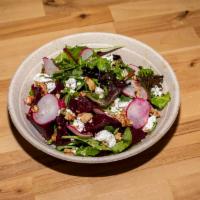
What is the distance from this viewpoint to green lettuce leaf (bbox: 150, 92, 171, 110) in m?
0.91

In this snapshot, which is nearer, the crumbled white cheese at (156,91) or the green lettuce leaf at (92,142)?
the green lettuce leaf at (92,142)

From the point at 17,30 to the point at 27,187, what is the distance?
615 millimetres

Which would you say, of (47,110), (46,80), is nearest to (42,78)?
(46,80)

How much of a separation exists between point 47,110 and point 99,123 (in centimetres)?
13

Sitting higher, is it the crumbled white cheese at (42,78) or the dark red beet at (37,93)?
the crumbled white cheese at (42,78)

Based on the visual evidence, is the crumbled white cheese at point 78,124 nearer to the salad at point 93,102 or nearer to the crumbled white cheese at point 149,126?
the salad at point 93,102

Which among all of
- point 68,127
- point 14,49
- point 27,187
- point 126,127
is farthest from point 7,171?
point 14,49

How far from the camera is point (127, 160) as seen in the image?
0.95m

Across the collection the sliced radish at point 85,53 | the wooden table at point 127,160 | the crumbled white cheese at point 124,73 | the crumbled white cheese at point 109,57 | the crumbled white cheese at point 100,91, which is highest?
the sliced radish at point 85,53

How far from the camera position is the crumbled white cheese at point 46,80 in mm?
942

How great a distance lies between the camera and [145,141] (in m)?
0.83

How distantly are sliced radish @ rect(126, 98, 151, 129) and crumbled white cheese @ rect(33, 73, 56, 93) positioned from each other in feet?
0.69

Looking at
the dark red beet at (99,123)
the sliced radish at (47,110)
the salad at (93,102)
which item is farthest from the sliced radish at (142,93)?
the sliced radish at (47,110)

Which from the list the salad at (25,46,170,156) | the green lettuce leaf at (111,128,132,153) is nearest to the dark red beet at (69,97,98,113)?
the salad at (25,46,170,156)
